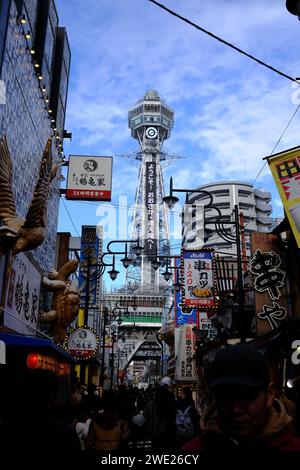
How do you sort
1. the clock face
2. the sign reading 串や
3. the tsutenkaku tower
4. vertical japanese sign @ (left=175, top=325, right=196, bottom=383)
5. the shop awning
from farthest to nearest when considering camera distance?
the clock face < the tsutenkaku tower < vertical japanese sign @ (left=175, top=325, right=196, bottom=383) < the sign reading 串や < the shop awning

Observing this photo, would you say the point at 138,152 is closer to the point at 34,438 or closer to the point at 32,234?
the point at 32,234

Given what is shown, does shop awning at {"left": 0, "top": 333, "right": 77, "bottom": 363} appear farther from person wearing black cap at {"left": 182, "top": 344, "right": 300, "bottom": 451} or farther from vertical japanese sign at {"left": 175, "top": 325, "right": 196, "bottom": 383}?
vertical japanese sign at {"left": 175, "top": 325, "right": 196, "bottom": 383}

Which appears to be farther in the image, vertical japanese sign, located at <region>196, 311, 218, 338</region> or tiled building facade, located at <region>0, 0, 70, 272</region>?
vertical japanese sign, located at <region>196, 311, 218, 338</region>

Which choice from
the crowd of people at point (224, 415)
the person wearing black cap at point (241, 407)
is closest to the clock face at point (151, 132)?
the crowd of people at point (224, 415)

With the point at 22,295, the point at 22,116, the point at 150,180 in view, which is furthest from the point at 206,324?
the point at 150,180

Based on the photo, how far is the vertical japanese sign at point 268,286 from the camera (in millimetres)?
14344

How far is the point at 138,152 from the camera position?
14638 cm

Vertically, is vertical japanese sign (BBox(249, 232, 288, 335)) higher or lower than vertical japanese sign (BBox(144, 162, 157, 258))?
lower

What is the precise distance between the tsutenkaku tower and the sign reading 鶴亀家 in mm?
101827

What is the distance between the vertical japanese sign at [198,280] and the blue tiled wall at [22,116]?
6496mm

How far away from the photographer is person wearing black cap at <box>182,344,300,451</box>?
73.8 inches

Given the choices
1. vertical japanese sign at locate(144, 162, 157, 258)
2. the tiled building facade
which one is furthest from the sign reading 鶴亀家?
vertical japanese sign at locate(144, 162, 157, 258)
